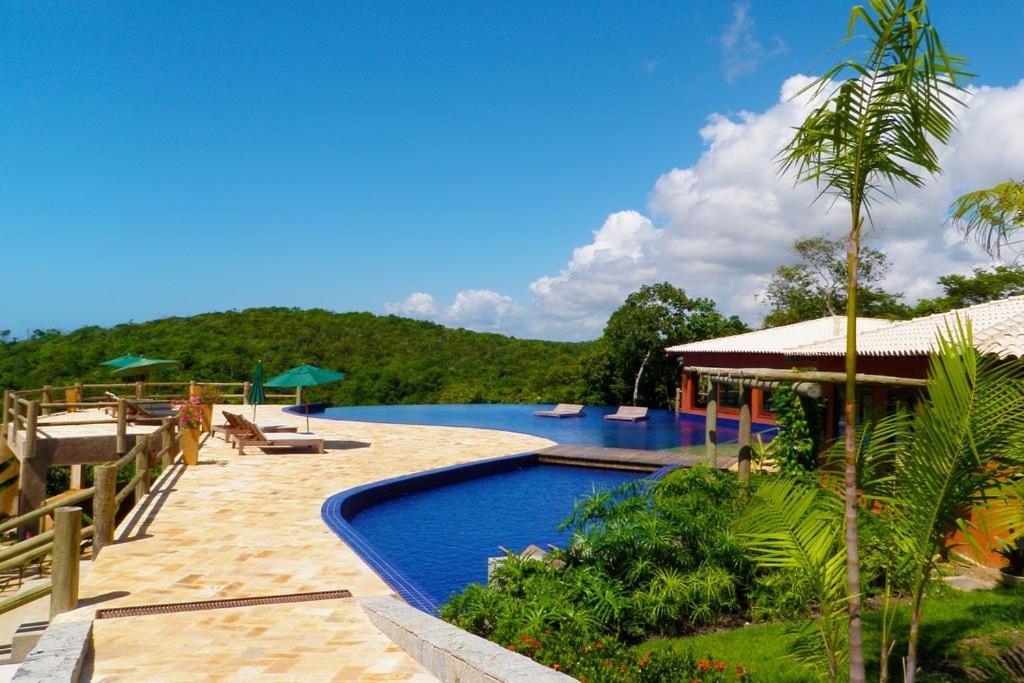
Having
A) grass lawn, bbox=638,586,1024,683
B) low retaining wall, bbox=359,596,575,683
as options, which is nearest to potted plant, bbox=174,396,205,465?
low retaining wall, bbox=359,596,575,683

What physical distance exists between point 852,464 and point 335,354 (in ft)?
145

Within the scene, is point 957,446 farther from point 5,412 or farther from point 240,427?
point 5,412

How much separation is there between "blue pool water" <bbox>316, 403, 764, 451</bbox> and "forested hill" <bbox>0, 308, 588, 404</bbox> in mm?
4676

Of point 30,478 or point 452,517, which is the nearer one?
point 452,517

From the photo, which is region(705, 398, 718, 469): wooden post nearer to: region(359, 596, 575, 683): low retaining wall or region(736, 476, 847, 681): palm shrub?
region(359, 596, 575, 683): low retaining wall

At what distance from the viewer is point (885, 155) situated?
3152 mm

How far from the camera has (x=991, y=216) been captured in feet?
26.9

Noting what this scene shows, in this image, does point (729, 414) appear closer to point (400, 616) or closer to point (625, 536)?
point (625, 536)

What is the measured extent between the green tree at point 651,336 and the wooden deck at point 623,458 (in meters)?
12.6

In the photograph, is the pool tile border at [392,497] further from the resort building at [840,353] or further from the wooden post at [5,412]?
the wooden post at [5,412]

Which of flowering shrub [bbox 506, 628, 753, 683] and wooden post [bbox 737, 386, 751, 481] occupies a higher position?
wooden post [bbox 737, 386, 751, 481]

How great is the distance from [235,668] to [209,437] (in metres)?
15.9

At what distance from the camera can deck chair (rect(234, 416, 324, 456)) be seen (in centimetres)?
1578

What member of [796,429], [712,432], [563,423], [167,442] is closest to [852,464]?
[712,432]
